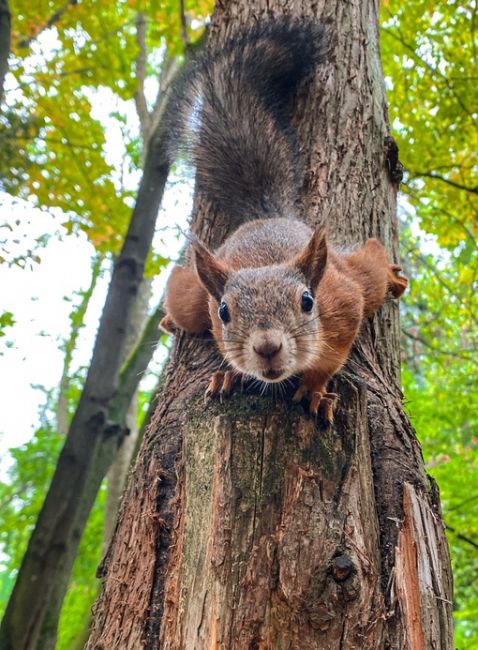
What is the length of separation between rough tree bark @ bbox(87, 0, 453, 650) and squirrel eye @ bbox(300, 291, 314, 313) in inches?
10.1

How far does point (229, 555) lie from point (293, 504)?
0.65ft

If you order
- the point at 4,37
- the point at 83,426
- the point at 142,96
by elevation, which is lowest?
the point at 83,426

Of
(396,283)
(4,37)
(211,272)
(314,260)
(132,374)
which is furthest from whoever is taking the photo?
(132,374)

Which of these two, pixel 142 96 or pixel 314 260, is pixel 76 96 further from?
pixel 314 260

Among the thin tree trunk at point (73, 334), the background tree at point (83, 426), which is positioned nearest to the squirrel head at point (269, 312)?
the background tree at point (83, 426)

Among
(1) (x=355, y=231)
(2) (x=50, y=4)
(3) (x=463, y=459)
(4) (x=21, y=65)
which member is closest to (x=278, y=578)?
(1) (x=355, y=231)

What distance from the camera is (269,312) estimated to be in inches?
77.2

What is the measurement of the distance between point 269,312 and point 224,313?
182 mm

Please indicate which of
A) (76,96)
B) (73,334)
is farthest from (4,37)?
(73,334)

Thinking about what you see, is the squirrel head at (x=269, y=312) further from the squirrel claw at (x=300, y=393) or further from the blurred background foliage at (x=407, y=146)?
the blurred background foliage at (x=407, y=146)

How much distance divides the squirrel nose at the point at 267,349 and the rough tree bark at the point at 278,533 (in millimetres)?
139

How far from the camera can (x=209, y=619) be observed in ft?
4.65

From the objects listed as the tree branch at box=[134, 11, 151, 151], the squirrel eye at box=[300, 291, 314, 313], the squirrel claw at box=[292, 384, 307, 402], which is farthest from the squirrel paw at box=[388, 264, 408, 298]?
the tree branch at box=[134, 11, 151, 151]

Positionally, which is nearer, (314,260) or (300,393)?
(300,393)
